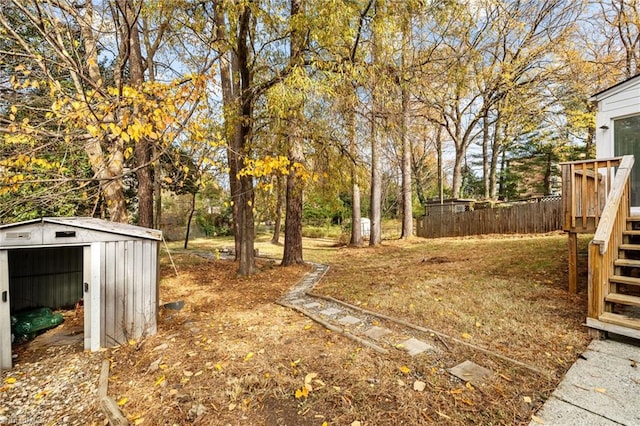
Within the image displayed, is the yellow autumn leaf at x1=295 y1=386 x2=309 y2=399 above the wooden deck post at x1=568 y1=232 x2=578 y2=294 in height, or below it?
below

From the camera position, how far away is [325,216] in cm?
2311

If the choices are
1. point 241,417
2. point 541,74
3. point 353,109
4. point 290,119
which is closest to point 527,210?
point 541,74

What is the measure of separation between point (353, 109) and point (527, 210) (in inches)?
378

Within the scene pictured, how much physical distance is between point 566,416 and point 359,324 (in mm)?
2375

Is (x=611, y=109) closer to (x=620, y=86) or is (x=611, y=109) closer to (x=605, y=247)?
(x=620, y=86)

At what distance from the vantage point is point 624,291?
4457 mm

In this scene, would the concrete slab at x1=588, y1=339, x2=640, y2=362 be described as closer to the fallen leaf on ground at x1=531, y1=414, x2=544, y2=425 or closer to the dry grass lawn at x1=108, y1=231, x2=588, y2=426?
the dry grass lawn at x1=108, y1=231, x2=588, y2=426

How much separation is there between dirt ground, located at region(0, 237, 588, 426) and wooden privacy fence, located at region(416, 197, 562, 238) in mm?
7268

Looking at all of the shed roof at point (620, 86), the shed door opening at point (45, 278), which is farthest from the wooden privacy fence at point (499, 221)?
the shed door opening at point (45, 278)

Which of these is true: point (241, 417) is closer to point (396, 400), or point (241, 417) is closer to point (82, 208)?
point (396, 400)

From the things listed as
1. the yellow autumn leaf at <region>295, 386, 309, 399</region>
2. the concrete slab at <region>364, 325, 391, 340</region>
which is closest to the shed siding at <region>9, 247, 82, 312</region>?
the yellow autumn leaf at <region>295, 386, 309, 399</region>

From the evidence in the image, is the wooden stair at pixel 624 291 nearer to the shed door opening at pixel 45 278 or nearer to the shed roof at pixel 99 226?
the shed roof at pixel 99 226

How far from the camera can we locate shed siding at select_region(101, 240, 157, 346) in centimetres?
403

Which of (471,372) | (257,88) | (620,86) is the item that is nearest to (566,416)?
(471,372)
